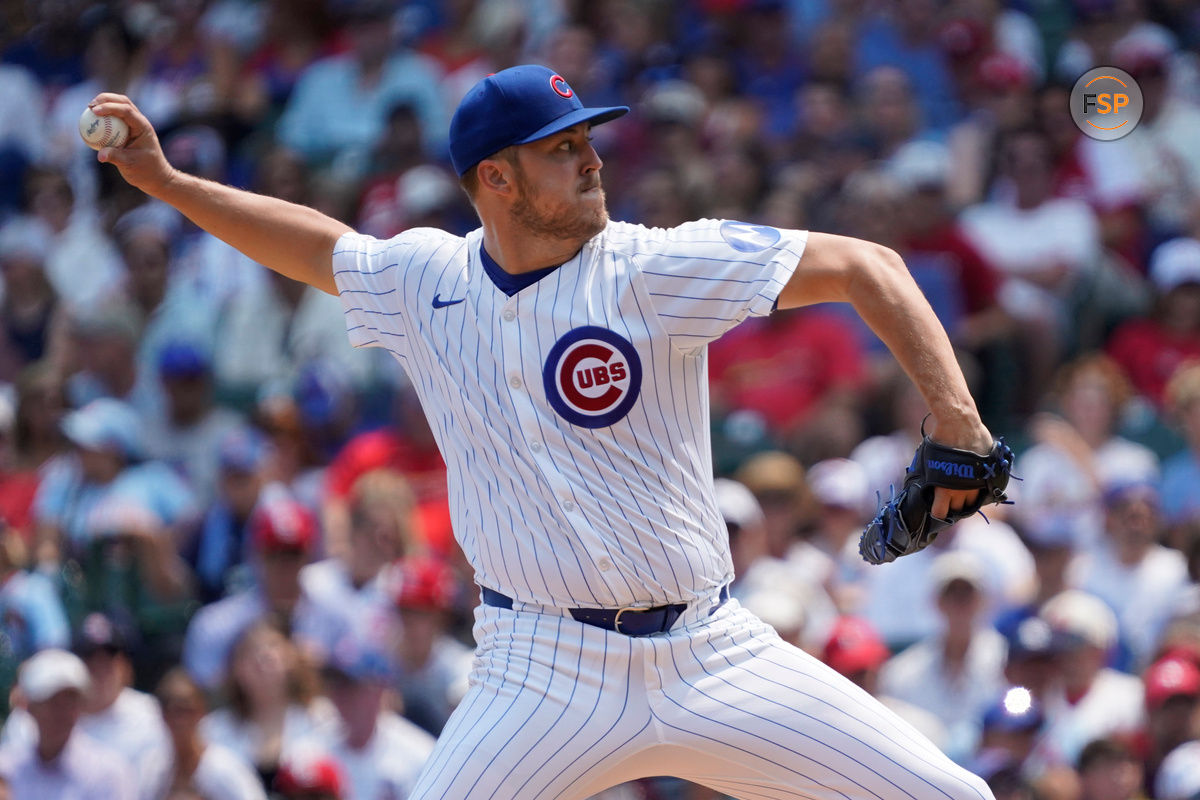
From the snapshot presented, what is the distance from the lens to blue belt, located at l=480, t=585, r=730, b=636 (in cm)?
319

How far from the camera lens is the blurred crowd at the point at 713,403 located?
5816 millimetres

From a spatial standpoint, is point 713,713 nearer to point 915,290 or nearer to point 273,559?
point 915,290

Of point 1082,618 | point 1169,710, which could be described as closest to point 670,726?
point 1169,710

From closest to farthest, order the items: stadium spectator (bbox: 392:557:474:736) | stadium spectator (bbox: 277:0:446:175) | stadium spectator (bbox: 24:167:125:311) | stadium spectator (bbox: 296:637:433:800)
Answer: stadium spectator (bbox: 296:637:433:800) < stadium spectator (bbox: 392:557:474:736) < stadium spectator (bbox: 24:167:125:311) < stadium spectator (bbox: 277:0:446:175)

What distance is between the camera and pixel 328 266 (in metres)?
3.51

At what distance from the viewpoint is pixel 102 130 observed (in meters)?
3.40

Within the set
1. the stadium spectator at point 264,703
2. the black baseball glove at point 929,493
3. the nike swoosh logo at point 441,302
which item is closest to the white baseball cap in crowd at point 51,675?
the stadium spectator at point 264,703

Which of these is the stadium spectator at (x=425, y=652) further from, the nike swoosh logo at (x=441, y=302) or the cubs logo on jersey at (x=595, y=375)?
the cubs logo on jersey at (x=595, y=375)

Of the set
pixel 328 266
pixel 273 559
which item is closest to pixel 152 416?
pixel 273 559

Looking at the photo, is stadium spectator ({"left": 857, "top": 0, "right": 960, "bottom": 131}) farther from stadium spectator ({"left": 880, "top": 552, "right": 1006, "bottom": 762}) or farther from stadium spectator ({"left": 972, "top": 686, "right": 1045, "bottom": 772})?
stadium spectator ({"left": 972, "top": 686, "right": 1045, "bottom": 772})

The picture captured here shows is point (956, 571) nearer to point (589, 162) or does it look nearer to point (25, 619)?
point (589, 162)

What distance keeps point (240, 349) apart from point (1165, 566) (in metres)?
4.78

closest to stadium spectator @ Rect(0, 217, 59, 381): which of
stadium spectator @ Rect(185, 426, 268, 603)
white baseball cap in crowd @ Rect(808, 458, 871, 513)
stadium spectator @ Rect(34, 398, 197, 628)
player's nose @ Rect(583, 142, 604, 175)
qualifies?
stadium spectator @ Rect(34, 398, 197, 628)

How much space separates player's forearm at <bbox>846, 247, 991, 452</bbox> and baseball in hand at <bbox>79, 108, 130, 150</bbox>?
5.29 ft
